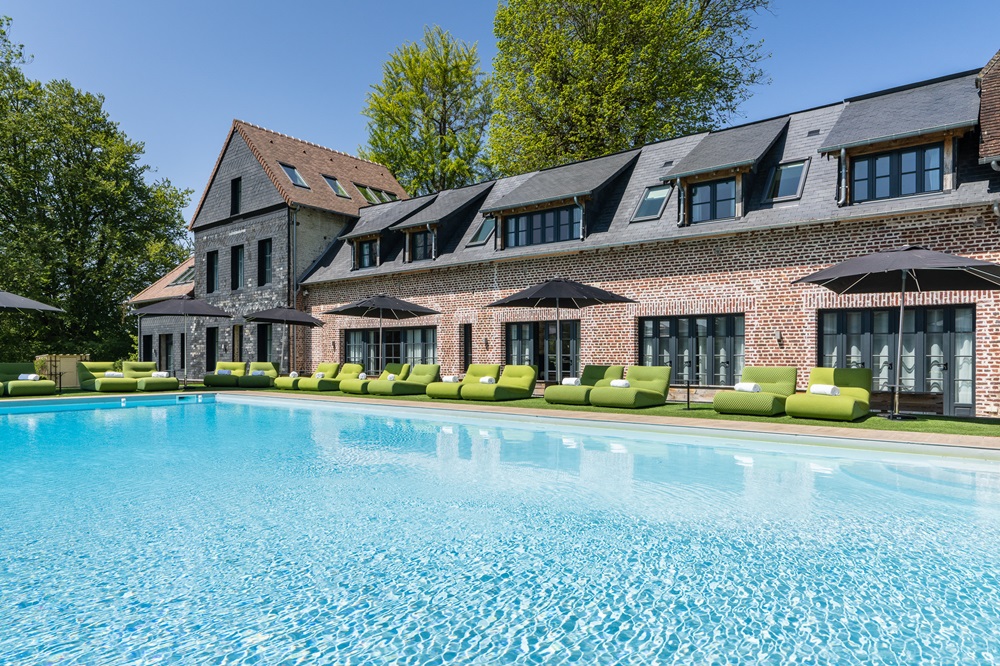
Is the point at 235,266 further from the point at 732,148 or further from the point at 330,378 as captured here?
the point at 732,148

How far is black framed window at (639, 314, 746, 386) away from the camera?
1447cm

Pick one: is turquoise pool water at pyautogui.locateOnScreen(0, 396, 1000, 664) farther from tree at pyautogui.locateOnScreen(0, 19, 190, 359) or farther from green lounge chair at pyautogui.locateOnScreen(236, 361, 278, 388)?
tree at pyautogui.locateOnScreen(0, 19, 190, 359)

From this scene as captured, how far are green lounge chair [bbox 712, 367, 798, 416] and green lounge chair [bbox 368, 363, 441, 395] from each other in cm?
888

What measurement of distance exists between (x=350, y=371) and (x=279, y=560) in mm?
15669

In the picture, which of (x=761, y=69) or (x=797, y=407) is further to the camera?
(x=761, y=69)

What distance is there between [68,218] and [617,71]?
3013 centimetres

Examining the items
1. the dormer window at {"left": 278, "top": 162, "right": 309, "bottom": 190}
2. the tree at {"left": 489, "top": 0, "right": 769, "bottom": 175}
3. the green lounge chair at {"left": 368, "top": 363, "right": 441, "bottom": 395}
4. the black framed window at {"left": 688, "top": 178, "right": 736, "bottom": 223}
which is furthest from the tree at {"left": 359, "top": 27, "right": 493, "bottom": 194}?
the black framed window at {"left": 688, "top": 178, "right": 736, "bottom": 223}

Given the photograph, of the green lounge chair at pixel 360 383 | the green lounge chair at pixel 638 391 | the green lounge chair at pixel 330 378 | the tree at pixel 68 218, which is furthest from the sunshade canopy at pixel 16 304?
the green lounge chair at pixel 638 391

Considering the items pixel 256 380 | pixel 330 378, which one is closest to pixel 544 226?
pixel 330 378

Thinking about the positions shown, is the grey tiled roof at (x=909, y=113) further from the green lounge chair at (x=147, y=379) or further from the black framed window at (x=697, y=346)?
the green lounge chair at (x=147, y=379)

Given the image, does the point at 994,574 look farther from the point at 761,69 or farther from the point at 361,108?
the point at 361,108

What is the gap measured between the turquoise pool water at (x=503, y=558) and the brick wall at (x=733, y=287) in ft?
17.6

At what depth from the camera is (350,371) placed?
65.7 ft

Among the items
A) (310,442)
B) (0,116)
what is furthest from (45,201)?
(310,442)
